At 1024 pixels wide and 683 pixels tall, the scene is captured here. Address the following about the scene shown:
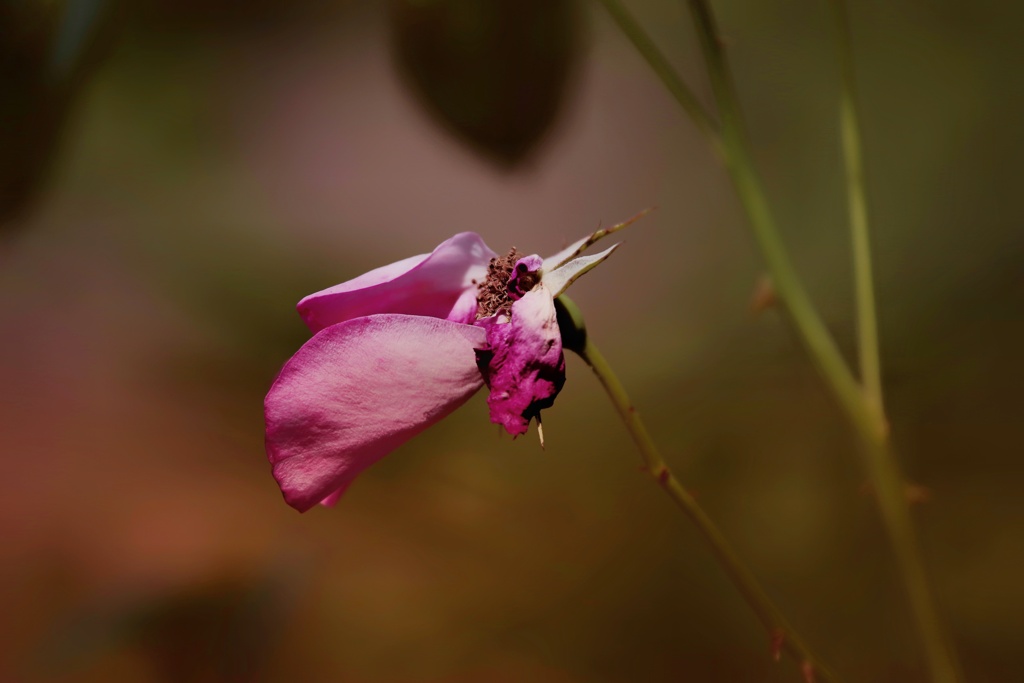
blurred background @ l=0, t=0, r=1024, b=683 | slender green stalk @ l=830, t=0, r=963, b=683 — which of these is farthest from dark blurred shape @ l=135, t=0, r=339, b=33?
slender green stalk @ l=830, t=0, r=963, b=683

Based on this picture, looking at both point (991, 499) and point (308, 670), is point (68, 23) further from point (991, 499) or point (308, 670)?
point (991, 499)

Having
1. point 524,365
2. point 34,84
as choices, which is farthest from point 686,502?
point 34,84

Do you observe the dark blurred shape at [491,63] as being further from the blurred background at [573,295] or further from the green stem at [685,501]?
the green stem at [685,501]

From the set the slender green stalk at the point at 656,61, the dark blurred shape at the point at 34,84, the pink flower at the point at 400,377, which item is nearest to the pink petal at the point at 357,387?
the pink flower at the point at 400,377

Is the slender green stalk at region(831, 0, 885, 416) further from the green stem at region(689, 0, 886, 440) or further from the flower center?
the flower center

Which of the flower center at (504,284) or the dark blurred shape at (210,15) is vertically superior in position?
the dark blurred shape at (210,15)

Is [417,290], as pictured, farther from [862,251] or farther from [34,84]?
[34,84]
